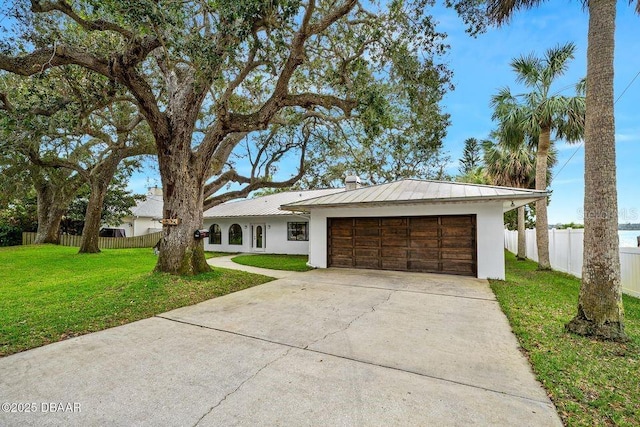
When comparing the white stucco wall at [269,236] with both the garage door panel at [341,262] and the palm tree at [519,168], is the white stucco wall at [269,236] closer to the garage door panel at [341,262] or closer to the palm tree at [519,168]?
the garage door panel at [341,262]

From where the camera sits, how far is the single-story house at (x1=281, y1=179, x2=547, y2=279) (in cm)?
920

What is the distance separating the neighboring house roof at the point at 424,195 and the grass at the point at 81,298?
3858mm

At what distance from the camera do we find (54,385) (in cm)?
298

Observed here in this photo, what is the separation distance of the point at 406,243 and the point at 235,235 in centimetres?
1277

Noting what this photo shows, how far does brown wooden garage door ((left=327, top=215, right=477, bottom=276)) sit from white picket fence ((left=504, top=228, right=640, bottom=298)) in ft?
11.0

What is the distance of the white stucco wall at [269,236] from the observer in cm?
1759

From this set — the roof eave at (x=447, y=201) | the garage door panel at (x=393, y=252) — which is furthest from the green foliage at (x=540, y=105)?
the garage door panel at (x=393, y=252)

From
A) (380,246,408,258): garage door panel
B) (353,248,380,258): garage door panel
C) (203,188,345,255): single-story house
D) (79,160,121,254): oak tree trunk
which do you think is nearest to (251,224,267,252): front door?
(203,188,345,255): single-story house

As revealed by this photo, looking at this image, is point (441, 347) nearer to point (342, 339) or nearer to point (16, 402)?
point (342, 339)

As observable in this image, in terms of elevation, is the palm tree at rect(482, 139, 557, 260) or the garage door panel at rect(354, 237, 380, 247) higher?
the palm tree at rect(482, 139, 557, 260)

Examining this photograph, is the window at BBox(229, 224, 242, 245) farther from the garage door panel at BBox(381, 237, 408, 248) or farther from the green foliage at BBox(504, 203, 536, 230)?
the green foliage at BBox(504, 203, 536, 230)

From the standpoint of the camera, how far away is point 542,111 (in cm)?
1086

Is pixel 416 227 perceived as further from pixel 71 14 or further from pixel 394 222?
pixel 71 14

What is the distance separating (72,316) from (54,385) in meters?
2.72
